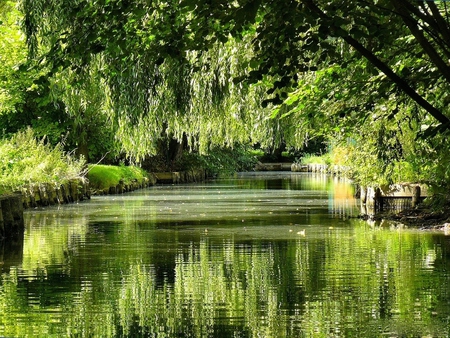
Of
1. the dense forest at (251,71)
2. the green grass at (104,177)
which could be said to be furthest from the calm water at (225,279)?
the green grass at (104,177)

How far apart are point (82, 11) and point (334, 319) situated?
129 inches

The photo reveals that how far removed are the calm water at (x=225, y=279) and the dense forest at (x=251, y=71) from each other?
1.24 m

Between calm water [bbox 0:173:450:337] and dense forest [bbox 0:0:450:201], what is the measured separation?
1239mm

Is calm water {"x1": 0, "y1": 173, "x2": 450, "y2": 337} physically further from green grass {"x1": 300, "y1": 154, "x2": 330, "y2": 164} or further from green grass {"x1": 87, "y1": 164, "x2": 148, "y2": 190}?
green grass {"x1": 300, "y1": 154, "x2": 330, "y2": 164}

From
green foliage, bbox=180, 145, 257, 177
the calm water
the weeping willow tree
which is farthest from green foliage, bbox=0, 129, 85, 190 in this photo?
green foliage, bbox=180, 145, 257, 177

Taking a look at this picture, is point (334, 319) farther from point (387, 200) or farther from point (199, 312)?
point (387, 200)

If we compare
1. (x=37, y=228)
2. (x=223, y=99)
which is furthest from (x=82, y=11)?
(x=37, y=228)

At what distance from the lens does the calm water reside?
27.8ft

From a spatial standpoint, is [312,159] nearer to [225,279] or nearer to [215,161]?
[215,161]

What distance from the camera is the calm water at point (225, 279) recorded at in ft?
27.8

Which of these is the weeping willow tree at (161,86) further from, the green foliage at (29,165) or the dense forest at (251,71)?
the green foliage at (29,165)

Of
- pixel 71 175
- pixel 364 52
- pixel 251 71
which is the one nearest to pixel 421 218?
pixel 251 71

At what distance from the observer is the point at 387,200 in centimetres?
2439

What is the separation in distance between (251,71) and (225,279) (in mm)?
4454
